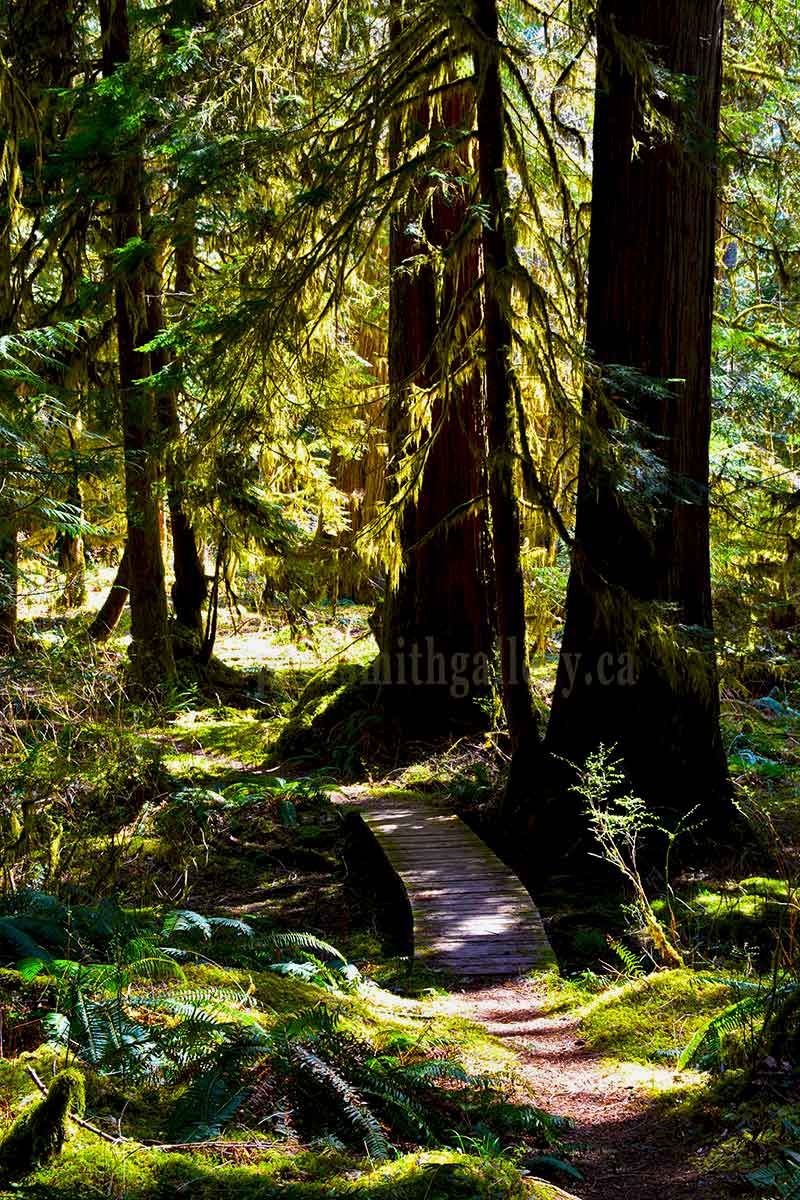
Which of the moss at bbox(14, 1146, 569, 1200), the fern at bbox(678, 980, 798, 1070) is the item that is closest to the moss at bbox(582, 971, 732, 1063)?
the fern at bbox(678, 980, 798, 1070)

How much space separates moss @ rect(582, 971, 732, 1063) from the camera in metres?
4.65

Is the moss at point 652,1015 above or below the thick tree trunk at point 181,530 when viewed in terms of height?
below

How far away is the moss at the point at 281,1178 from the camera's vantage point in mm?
2354

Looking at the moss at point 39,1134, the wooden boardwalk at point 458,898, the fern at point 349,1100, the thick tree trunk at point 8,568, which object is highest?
the thick tree trunk at point 8,568

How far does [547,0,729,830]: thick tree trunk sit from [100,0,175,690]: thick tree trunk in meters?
4.03

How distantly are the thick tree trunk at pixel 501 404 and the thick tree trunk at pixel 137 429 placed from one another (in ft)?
10.5

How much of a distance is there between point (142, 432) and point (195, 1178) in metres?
9.96

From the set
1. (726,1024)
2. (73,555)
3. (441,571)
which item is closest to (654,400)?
(441,571)

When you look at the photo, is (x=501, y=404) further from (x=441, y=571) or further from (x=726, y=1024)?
(x=726, y=1024)

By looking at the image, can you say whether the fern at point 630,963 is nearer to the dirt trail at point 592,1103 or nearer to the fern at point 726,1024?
the dirt trail at point 592,1103

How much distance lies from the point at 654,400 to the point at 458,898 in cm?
371

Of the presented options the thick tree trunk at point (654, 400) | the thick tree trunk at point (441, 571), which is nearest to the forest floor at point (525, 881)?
the thick tree trunk at point (441, 571)

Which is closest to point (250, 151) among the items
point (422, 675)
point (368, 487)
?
point (422, 675)

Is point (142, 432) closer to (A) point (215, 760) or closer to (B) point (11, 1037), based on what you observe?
(A) point (215, 760)
